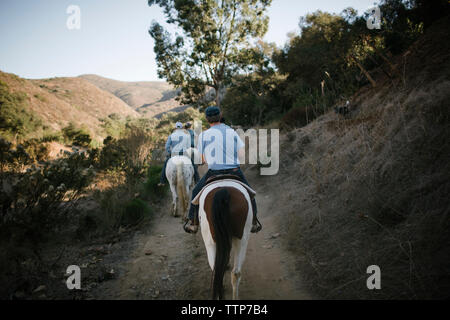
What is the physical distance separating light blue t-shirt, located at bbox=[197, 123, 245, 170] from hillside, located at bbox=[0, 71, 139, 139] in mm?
17626

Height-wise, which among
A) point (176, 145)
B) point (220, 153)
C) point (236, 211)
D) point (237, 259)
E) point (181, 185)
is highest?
point (176, 145)

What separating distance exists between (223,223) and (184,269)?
2.08 m

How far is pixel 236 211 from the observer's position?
8.73 ft

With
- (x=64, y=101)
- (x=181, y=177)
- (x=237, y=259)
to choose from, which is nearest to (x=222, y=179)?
(x=237, y=259)

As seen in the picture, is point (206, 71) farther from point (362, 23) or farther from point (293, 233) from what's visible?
point (293, 233)

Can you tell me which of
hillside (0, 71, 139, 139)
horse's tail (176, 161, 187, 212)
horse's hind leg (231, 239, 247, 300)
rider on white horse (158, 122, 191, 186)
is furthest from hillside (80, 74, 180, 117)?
horse's hind leg (231, 239, 247, 300)

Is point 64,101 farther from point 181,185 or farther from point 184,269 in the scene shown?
point 184,269

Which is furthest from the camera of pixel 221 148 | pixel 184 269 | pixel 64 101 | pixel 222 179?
pixel 64 101

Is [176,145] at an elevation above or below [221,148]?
above

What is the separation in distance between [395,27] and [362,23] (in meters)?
1.48

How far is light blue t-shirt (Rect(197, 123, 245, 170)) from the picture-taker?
3379 millimetres

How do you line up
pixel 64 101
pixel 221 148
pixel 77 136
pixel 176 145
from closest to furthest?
pixel 221 148
pixel 176 145
pixel 77 136
pixel 64 101

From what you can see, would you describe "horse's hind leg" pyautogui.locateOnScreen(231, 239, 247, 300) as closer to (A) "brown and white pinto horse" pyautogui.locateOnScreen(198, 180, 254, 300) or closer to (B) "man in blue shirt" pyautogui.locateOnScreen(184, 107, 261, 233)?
(A) "brown and white pinto horse" pyautogui.locateOnScreen(198, 180, 254, 300)

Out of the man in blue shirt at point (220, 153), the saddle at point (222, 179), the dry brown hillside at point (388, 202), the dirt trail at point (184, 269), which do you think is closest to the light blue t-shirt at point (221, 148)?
the man in blue shirt at point (220, 153)
